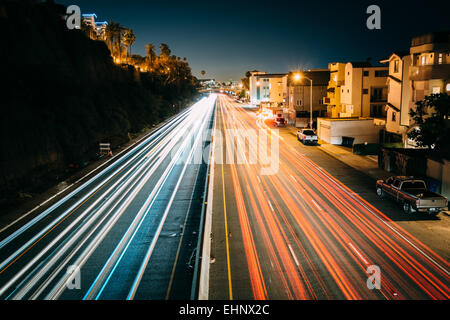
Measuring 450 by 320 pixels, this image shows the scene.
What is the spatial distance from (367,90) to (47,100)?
42229 mm

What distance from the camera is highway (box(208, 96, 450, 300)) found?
11.2 m

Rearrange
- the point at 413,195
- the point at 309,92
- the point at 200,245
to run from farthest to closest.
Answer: the point at 309,92
the point at 413,195
the point at 200,245

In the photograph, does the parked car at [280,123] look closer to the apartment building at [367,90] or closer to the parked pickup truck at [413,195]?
the apartment building at [367,90]

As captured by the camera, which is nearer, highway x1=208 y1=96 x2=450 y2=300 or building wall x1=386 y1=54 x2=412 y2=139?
highway x1=208 y1=96 x2=450 y2=300

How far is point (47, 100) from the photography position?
1375 inches

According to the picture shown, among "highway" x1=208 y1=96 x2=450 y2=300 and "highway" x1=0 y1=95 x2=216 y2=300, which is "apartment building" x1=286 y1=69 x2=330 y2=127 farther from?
"highway" x1=0 y1=95 x2=216 y2=300

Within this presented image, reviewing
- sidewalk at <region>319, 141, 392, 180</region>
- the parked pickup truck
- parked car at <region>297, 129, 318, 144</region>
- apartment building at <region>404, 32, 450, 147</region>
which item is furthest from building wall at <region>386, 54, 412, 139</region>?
the parked pickup truck

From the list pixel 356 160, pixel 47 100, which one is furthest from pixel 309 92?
pixel 47 100

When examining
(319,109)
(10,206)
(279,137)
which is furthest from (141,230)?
(319,109)

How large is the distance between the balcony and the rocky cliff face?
107 ft

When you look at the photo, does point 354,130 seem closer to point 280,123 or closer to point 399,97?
point 399,97

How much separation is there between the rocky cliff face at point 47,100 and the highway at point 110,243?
5852mm

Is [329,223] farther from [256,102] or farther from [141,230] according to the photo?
[256,102]

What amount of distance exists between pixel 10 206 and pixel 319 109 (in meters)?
57.9
